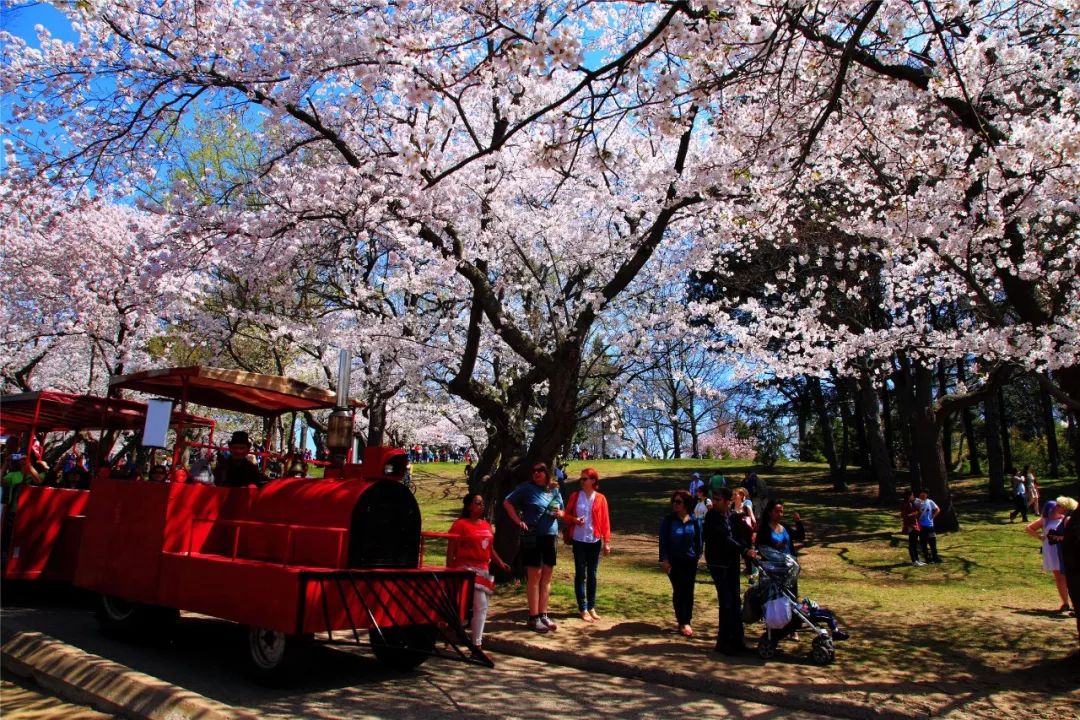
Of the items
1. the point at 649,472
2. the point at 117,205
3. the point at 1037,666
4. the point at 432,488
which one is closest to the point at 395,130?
the point at 1037,666

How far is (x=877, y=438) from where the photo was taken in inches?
1062

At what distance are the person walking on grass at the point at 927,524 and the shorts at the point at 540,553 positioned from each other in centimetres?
1063

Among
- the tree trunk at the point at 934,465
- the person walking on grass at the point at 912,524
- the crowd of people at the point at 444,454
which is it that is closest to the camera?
the person walking on grass at the point at 912,524

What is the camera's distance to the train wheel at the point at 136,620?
8070 mm

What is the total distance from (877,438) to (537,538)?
68.5ft

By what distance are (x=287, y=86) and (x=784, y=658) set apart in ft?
27.4

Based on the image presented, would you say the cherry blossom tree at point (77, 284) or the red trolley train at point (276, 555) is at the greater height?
the cherry blossom tree at point (77, 284)

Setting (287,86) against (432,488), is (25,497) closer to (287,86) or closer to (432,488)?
(287,86)

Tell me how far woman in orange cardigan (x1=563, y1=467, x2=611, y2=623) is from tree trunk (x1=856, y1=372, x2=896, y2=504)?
60.5 feet

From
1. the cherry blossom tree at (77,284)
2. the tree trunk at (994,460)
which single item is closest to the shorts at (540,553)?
the cherry blossom tree at (77,284)

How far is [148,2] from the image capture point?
9.86 meters

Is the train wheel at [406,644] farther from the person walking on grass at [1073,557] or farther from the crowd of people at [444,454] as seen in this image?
the crowd of people at [444,454]

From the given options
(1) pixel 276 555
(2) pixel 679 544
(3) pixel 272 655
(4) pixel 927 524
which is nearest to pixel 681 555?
(2) pixel 679 544

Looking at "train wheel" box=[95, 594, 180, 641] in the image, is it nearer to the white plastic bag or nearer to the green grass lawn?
the green grass lawn
